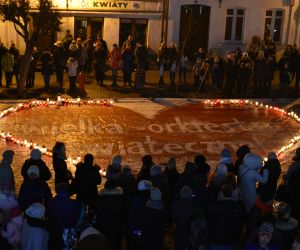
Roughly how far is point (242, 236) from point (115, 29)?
19821 mm

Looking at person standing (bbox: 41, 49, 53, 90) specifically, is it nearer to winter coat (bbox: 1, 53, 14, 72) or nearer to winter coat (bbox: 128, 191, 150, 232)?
Result: winter coat (bbox: 1, 53, 14, 72)

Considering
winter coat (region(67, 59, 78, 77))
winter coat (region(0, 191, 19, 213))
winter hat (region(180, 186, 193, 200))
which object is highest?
winter coat (region(67, 59, 78, 77))

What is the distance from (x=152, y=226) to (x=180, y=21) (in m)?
21.3

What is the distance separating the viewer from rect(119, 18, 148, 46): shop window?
2883cm

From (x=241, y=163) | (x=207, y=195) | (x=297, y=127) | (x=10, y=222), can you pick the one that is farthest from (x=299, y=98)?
(x=10, y=222)

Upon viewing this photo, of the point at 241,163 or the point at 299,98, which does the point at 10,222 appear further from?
the point at 299,98

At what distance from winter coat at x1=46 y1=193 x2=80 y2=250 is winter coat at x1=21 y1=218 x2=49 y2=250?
482 millimetres

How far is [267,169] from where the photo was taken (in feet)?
34.4

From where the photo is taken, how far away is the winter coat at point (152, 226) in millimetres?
8547

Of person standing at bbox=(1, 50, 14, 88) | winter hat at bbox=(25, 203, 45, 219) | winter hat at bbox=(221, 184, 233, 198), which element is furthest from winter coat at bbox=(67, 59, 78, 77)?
winter hat at bbox=(25, 203, 45, 219)

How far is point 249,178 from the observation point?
10094 millimetres

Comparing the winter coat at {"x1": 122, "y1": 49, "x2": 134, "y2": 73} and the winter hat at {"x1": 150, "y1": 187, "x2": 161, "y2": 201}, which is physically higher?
the winter coat at {"x1": 122, "y1": 49, "x2": 134, "y2": 73}

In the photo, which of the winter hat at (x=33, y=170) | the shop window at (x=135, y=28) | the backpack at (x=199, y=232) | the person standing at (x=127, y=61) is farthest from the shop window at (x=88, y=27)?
the backpack at (x=199, y=232)

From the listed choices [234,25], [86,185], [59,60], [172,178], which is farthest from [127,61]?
[86,185]
